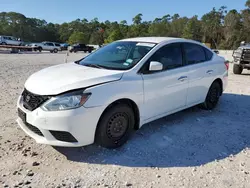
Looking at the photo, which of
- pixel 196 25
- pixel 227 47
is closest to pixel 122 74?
pixel 227 47

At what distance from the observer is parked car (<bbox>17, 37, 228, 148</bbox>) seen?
3223 mm

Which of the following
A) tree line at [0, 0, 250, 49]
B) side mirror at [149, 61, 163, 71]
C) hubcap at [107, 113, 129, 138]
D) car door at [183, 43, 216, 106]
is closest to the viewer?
hubcap at [107, 113, 129, 138]

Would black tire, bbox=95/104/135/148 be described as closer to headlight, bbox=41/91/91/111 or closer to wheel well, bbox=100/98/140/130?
wheel well, bbox=100/98/140/130

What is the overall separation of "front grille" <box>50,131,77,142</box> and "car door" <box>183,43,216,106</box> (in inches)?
101

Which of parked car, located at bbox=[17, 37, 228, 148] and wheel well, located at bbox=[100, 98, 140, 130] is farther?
wheel well, located at bbox=[100, 98, 140, 130]

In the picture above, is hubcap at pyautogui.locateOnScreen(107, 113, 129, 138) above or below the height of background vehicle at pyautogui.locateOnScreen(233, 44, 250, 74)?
below

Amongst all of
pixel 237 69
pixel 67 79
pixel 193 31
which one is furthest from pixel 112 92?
pixel 193 31

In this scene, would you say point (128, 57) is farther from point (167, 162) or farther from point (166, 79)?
point (167, 162)

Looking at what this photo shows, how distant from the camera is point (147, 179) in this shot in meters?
3.05

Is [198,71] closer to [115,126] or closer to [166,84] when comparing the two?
[166,84]

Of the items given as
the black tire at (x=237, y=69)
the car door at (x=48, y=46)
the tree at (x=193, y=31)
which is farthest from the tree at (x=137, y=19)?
the black tire at (x=237, y=69)

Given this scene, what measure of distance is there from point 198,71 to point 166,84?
1.12m

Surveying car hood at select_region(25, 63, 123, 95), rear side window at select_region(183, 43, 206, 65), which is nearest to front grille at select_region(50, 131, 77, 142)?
car hood at select_region(25, 63, 123, 95)

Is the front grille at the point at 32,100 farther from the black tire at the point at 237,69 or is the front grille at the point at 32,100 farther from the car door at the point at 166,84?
the black tire at the point at 237,69
